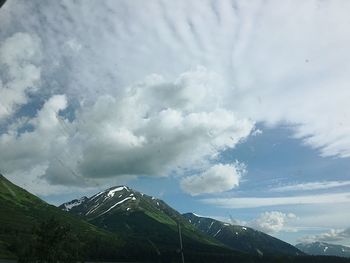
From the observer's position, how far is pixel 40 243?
359ft

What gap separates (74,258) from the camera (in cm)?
11956

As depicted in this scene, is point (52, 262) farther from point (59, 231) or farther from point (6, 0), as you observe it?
point (6, 0)

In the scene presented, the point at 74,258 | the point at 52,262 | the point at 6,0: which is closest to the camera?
the point at 6,0

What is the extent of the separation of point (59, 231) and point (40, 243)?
5439 mm

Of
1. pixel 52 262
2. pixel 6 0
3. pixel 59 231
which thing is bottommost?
pixel 6 0

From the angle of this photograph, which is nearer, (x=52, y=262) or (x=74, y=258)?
(x=52, y=262)

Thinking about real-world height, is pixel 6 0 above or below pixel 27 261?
below

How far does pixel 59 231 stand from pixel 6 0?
340 feet

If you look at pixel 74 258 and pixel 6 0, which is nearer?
pixel 6 0

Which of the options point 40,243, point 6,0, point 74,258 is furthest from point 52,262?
point 6,0

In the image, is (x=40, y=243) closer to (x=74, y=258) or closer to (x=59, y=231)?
(x=59, y=231)

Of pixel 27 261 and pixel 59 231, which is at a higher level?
pixel 59 231

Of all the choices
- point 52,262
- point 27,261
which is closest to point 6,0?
point 52,262

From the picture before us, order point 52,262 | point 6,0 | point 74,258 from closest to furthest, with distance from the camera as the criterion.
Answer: point 6,0, point 52,262, point 74,258
